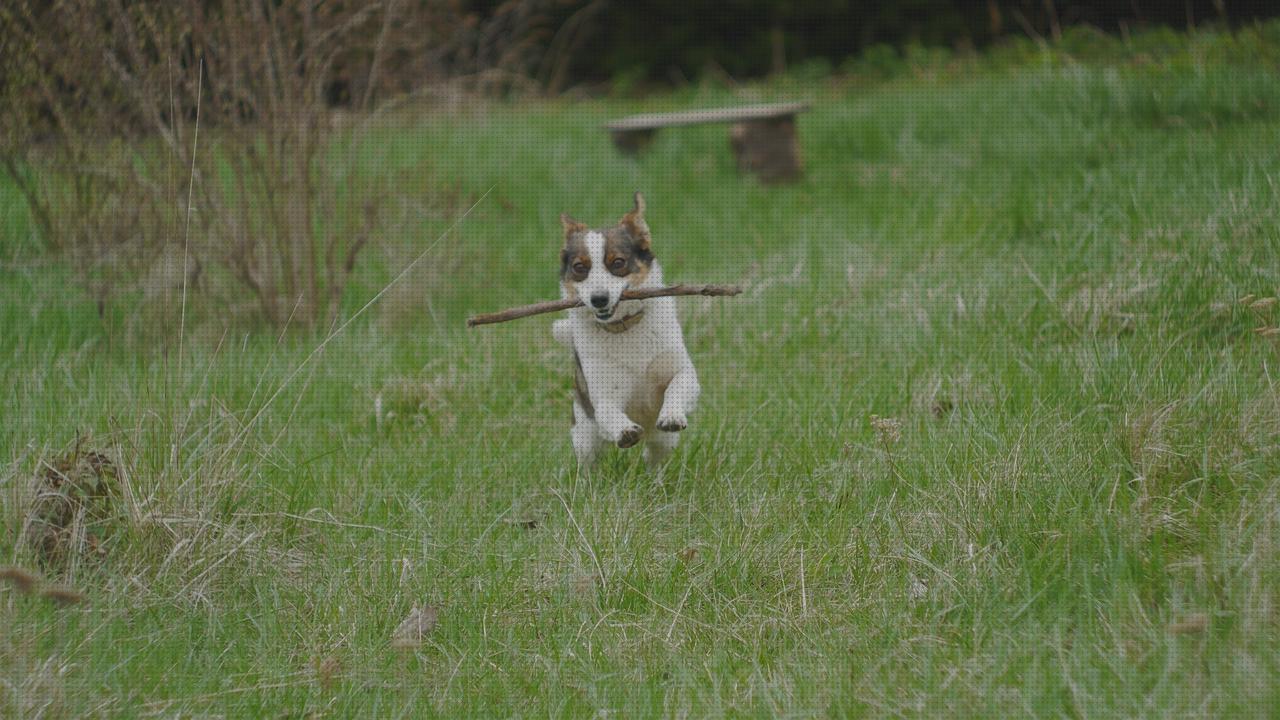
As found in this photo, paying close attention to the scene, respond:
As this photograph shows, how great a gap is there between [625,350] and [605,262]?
34 centimetres

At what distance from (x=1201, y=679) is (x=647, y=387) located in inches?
77.5

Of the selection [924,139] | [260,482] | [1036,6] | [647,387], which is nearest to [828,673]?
[647,387]

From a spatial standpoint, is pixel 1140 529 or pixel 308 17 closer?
pixel 1140 529

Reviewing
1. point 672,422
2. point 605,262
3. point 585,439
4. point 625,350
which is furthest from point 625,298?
point 585,439

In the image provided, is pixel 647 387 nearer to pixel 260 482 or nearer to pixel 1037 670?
pixel 260 482

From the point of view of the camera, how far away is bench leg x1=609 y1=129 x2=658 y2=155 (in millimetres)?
9164

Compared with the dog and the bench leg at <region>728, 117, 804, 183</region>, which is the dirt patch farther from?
the bench leg at <region>728, 117, 804, 183</region>

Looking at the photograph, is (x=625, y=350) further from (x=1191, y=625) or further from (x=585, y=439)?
(x=1191, y=625)

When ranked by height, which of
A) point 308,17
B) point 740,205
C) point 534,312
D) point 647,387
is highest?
point 308,17

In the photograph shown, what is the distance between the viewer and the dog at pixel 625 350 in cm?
360

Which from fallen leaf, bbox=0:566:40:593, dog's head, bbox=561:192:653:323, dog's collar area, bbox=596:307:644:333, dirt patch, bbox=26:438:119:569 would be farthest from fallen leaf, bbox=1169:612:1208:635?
dirt patch, bbox=26:438:119:569

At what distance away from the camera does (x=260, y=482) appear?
11.5 ft

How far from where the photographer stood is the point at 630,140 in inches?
361

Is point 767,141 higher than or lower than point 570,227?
lower
